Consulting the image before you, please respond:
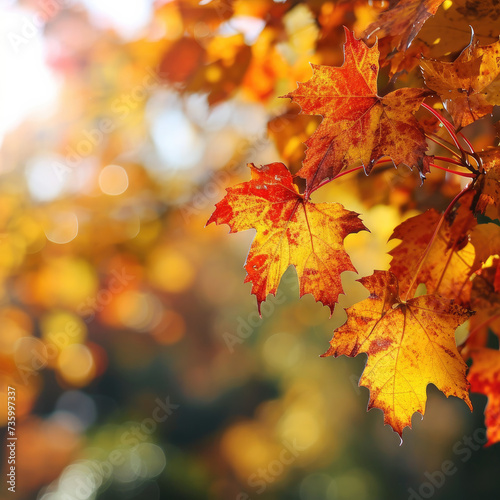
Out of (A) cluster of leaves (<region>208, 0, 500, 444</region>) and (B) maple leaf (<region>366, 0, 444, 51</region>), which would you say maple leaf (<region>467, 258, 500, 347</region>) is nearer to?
(A) cluster of leaves (<region>208, 0, 500, 444</region>)

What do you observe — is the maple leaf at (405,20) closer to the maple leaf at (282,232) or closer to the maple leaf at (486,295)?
the maple leaf at (282,232)

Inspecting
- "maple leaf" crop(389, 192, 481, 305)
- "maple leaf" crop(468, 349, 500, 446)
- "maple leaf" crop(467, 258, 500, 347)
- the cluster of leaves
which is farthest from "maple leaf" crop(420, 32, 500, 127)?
"maple leaf" crop(468, 349, 500, 446)

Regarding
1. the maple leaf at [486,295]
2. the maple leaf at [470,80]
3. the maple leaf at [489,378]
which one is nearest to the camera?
the maple leaf at [470,80]

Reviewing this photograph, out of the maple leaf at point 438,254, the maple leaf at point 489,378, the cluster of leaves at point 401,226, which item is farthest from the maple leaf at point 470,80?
Result: the maple leaf at point 489,378

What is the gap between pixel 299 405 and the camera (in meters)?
5.23

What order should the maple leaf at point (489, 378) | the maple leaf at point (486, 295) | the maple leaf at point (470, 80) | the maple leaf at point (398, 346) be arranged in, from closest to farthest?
the maple leaf at point (470, 80) < the maple leaf at point (398, 346) < the maple leaf at point (486, 295) < the maple leaf at point (489, 378)

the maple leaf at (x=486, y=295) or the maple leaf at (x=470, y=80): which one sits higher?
the maple leaf at (x=470, y=80)

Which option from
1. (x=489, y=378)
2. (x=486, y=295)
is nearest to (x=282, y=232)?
(x=486, y=295)

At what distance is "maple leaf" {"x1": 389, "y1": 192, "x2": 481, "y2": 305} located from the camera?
69 cm

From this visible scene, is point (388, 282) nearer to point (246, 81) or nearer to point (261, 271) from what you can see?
point (261, 271)

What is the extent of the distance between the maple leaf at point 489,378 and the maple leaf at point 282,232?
51cm

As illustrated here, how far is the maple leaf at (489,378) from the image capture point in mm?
908

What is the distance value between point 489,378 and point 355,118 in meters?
0.71

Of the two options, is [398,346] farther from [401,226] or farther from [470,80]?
[470,80]
